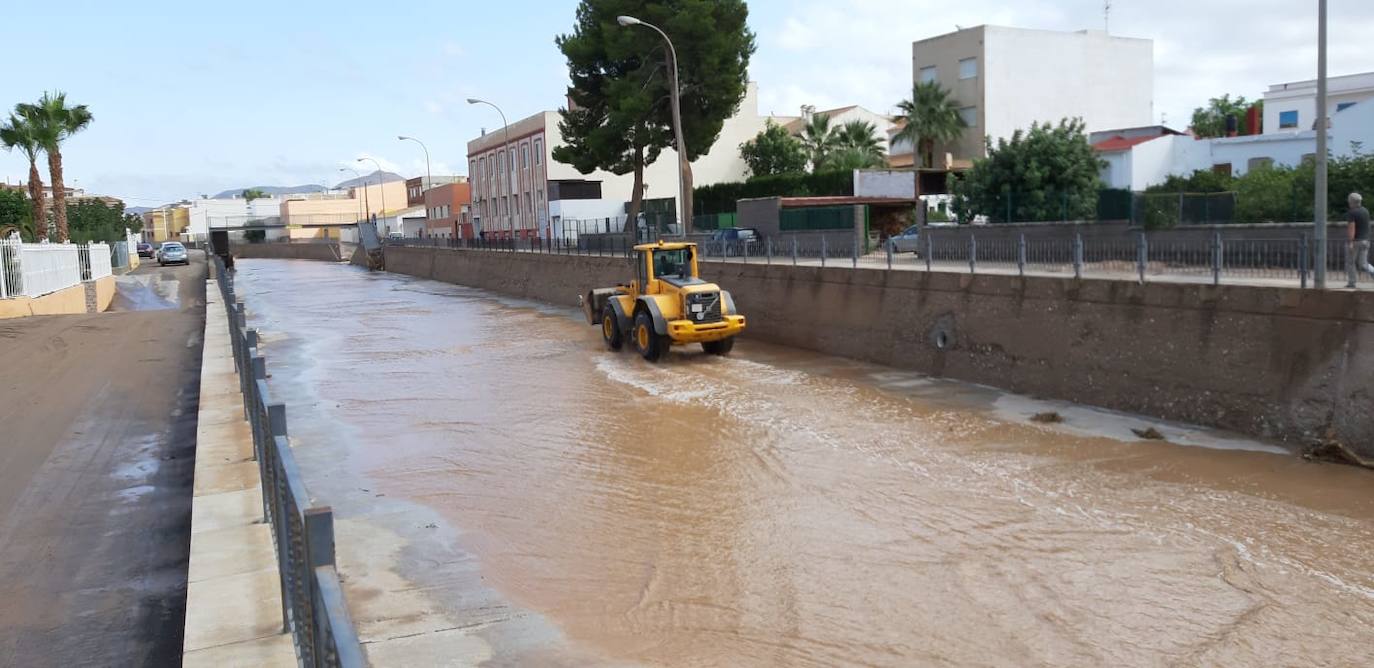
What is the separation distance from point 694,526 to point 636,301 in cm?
1268

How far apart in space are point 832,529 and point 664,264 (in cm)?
1259

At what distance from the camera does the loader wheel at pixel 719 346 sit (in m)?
22.6

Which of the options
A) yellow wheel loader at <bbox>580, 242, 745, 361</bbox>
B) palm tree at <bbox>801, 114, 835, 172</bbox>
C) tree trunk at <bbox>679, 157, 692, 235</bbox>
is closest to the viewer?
yellow wheel loader at <bbox>580, 242, 745, 361</bbox>

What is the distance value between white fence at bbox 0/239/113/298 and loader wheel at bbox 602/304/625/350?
15.2 m

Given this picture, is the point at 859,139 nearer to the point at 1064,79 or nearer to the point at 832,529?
the point at 1064,79

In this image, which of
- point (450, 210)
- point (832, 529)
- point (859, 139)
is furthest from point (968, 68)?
point (450, 210)

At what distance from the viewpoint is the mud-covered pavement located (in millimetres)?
6785

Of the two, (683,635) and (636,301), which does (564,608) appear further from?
(636,301)

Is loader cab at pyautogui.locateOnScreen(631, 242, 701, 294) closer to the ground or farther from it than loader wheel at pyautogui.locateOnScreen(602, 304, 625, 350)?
farther from it

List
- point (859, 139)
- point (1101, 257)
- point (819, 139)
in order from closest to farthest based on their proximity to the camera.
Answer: point (1101, 257)
point (859, 139)
point (819, 139)

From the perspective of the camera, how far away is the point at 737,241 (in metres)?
31.3

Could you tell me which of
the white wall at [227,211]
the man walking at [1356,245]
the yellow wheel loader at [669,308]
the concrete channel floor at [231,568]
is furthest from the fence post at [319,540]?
A: the white wall at [227,211]

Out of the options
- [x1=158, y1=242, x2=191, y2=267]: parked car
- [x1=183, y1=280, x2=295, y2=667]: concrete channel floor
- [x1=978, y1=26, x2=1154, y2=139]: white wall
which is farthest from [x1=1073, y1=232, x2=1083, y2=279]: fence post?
[x1=158, y1=242, x2=191, y2=267]: parked car

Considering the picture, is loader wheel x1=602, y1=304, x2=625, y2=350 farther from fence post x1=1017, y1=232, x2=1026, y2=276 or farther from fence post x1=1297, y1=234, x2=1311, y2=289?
fence post x1=1297, y1=234, x2=1311, y2=289
